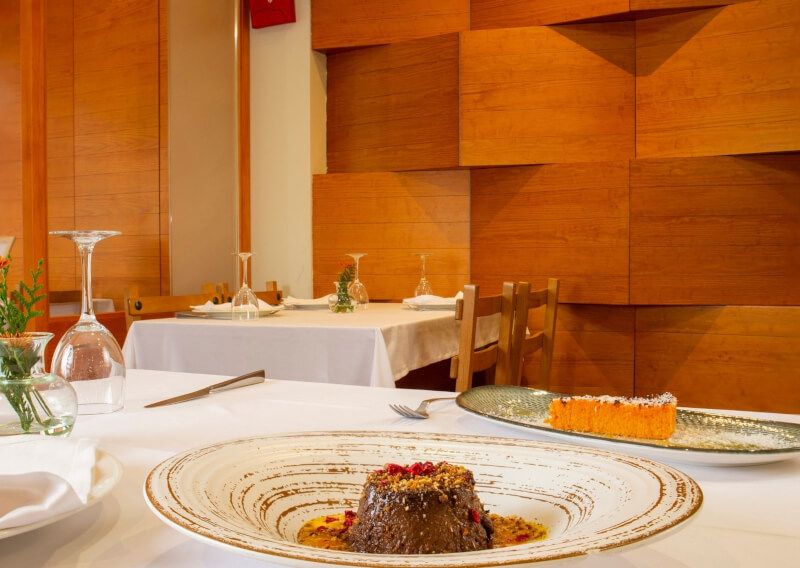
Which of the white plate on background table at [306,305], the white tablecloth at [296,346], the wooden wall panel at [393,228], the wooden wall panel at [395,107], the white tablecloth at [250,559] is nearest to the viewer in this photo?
the white tablecloth at [250,559]

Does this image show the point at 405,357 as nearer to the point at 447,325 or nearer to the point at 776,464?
the point at 447,325

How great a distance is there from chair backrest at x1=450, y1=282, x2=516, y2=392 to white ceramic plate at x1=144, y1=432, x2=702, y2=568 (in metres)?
1.48

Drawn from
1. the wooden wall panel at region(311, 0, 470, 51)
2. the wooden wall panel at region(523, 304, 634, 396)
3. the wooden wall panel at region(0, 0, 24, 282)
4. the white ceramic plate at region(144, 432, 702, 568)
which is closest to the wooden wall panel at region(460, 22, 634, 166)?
the wooden wall panel at region(311, 0, 470, 51)

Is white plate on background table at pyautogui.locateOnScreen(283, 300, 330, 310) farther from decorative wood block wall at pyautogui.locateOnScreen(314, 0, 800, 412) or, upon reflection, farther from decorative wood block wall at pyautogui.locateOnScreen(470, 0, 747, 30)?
decorative wood block wall at pyautogui.locateOnScreen(470, 0, 747, 30)

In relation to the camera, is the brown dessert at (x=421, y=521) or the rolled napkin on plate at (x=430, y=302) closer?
the brown dessert at (x=421, y=521)

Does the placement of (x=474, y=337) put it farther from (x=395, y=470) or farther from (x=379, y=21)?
(x=379, y=21)

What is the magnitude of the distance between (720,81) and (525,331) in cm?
169

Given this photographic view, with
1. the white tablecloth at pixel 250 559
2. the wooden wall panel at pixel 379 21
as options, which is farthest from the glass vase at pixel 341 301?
the white tablecloth at pixel 250 559

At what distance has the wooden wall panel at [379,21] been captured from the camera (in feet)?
12.8

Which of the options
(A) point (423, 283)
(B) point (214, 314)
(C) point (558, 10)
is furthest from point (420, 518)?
(C) point (558, 10)

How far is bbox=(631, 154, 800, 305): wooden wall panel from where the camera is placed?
135 inches

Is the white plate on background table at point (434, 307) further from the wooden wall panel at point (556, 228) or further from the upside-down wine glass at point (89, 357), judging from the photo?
the upside-down wine glass at point (89, 357)

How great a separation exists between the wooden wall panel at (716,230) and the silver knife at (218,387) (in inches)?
108

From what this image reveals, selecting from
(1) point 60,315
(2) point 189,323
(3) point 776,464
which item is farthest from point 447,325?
(3) point 776,464
